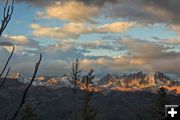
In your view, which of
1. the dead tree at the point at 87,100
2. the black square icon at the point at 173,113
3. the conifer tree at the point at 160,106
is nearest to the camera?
the black square icon at the point at 173,113

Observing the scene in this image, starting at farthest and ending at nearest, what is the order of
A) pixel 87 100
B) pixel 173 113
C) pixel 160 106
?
pixel 160 106 < pixel 87 100 < pixel 173 113

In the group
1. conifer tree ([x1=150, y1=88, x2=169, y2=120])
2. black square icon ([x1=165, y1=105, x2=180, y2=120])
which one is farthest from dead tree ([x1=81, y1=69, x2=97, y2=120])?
black square icon ([x1=165, y1=105, x2=180, y2=120])

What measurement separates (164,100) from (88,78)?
16.5 metres

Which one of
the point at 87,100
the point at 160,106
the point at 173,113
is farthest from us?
the point at 160,106

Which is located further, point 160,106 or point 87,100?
point 160,106

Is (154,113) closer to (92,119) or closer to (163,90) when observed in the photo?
(163,90)

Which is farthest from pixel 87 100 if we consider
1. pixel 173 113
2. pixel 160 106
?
pixel 173 113

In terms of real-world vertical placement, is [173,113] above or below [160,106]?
above

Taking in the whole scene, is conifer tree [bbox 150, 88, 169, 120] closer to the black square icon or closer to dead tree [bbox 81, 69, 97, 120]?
dead tree [bbox 81, 69, 97, 120]

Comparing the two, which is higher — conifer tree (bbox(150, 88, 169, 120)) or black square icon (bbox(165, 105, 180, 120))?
black square icon (bbox(165, 105, 180, 120))

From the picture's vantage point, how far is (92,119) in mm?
74562

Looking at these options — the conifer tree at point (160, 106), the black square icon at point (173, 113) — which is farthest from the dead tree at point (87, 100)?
the black square icon at point (173, 113)

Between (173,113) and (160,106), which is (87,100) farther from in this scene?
(173,113)

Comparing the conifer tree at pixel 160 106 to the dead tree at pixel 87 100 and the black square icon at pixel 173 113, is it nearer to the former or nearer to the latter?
the dead tree at pixel 87 100
